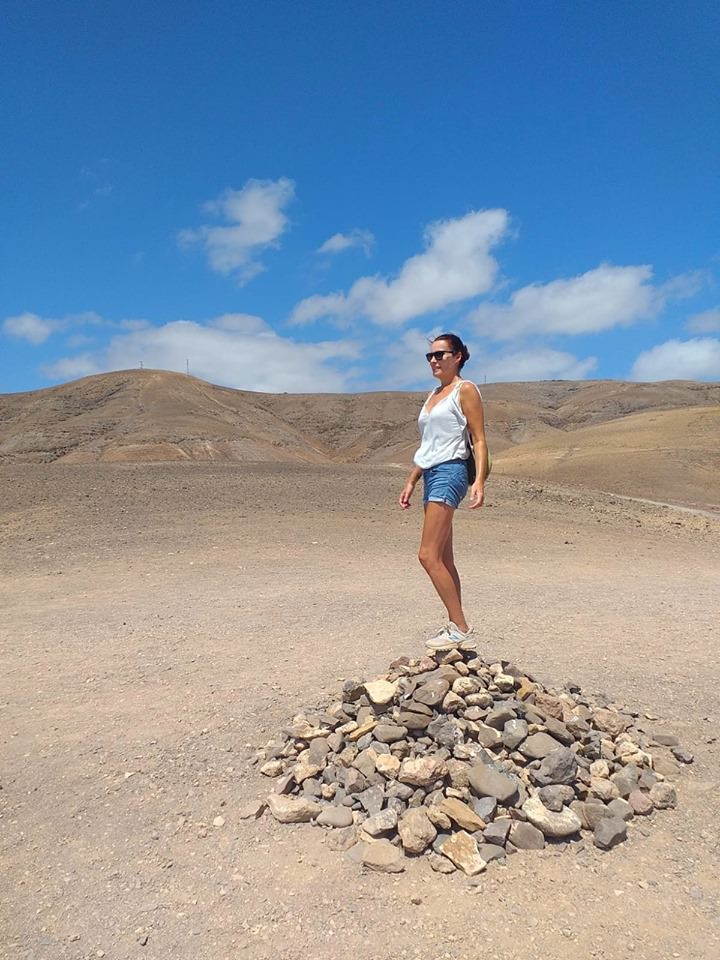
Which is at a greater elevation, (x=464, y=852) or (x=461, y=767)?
(x=461, y=767)

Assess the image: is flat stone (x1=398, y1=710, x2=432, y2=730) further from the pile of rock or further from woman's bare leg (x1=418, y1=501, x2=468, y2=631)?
woman's bare leg (x1=418, y1=501, x2=468, y2=631)

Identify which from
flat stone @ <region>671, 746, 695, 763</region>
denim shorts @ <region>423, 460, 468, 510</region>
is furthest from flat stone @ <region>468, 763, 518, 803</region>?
denim shorts @ <region>423, 460, 468, 510</region>

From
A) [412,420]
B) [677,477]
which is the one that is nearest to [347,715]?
[677,477]

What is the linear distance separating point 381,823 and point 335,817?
0.27 metres

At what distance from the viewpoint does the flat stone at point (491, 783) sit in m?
3.37

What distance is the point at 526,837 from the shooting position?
3.21 meters

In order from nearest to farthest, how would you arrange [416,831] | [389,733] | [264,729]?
[416,831], [389,733], [264,729]

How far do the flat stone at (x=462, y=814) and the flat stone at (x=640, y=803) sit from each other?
867 mm

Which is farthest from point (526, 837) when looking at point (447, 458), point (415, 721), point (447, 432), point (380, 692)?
point (447, 432)

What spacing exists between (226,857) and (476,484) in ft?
8.17

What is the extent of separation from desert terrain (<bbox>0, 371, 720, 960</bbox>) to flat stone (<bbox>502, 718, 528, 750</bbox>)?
629 millimetres

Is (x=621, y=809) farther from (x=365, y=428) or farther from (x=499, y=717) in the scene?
(x=365, y=428)

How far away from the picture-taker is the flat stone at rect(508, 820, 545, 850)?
320 cm

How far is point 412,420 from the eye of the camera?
88938 mm
